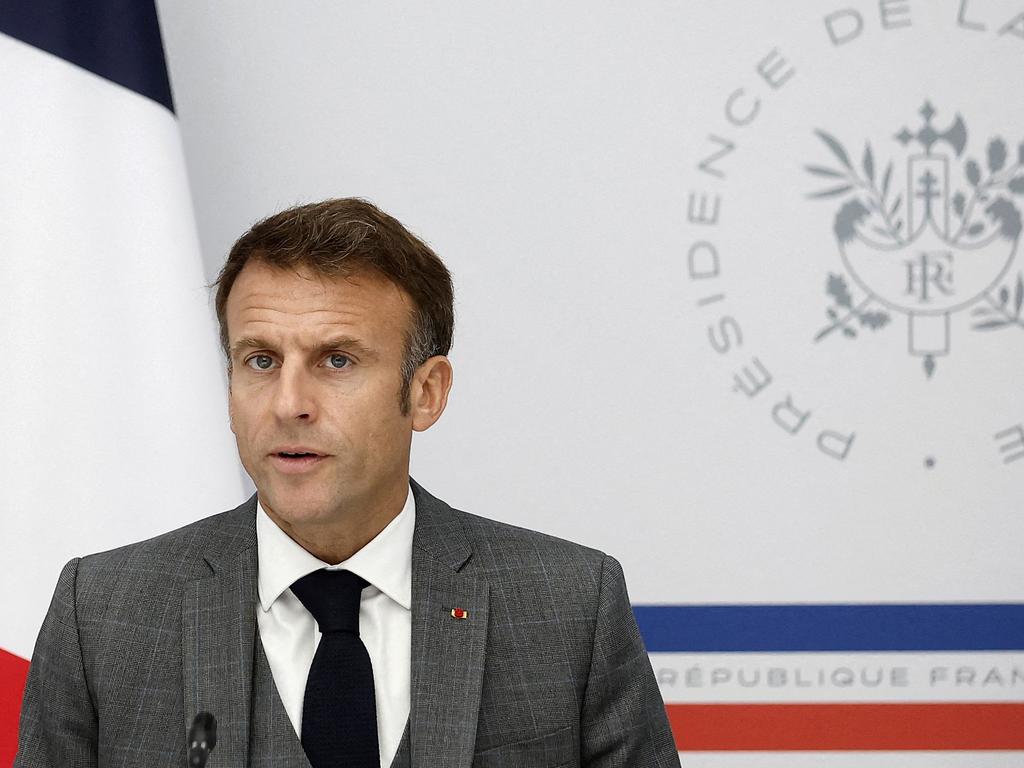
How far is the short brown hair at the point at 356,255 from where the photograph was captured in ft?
4.85

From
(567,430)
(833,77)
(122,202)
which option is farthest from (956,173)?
(122,202)

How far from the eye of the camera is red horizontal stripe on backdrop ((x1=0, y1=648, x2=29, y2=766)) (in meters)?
2.07

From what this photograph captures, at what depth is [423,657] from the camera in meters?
1.48

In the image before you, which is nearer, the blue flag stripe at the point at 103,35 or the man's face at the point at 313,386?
the man's face at the point at 313,386

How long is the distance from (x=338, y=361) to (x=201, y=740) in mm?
496

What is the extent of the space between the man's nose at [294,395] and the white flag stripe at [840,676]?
1.44 m

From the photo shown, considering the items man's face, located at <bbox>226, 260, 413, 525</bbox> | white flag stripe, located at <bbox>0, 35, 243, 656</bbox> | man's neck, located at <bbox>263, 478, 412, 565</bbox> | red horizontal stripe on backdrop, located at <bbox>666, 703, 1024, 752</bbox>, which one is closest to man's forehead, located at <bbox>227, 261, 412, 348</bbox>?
man's face, located at <bbox>226, 260, 413, 525</bbox>

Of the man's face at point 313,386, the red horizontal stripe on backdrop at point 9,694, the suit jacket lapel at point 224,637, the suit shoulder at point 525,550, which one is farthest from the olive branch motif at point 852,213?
the red horizontal stripe on backdrop at point 9,694

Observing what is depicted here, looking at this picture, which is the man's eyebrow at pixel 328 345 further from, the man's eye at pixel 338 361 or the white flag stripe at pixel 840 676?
→ the white flag stripe at pixel 840 676

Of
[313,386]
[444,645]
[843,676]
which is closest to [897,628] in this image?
[843,676]

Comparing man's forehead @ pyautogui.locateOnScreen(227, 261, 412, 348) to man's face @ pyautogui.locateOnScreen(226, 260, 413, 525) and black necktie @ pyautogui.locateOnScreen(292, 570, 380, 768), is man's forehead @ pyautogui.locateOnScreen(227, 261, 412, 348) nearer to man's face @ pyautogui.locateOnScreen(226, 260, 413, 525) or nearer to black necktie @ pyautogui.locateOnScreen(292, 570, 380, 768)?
man's face @ pyautogui.locateOnScreen(226, 260, 413, 525)

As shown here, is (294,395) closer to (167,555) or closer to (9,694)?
(167,555)

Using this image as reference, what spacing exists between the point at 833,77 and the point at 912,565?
108 cm

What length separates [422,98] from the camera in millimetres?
2664
